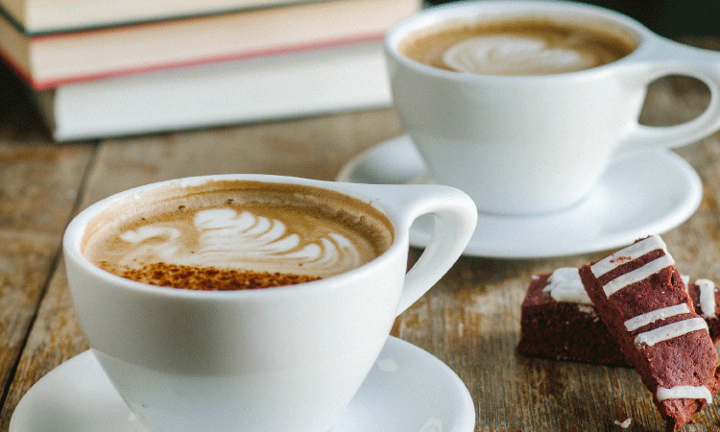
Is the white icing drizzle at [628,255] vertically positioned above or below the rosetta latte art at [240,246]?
below

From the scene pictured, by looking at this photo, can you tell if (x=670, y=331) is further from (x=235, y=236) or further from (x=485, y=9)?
(x=485, y=9)

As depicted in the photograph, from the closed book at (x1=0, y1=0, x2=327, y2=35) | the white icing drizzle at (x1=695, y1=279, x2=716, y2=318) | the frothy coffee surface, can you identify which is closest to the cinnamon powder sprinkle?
the white icing drizzle at (x1=695, y1=279, x2=716, y2=318)

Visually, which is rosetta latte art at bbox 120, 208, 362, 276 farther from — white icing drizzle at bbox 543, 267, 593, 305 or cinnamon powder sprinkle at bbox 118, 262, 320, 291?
white icing drizzle at bbox 543, 267, 593, 305

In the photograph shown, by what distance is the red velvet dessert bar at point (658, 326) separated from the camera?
2.71 ft

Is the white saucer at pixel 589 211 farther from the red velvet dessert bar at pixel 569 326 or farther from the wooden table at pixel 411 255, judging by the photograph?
the red velvet dessert bar at pixel 569 326

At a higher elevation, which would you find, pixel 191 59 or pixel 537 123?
pixel 537 123

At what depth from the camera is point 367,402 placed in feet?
2.80

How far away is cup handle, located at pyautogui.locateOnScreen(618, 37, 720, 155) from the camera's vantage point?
1209mm

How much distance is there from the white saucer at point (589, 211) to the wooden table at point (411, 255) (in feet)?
0.15

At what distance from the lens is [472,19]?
1529 millimetres

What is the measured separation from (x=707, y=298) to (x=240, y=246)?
1.72ft

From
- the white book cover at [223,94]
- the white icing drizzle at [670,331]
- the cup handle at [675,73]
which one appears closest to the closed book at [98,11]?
the white book cover at [223,94]

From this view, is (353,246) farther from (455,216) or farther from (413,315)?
(413,315)

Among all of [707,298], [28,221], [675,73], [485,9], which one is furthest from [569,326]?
[28,221]
